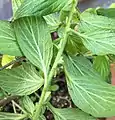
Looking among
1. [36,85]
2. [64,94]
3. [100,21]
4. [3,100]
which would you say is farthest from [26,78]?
[64,94]

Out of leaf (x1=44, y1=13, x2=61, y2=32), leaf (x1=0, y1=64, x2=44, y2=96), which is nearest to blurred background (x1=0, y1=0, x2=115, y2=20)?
leaf (x1=44, y1=13, x2=61, y2=32)

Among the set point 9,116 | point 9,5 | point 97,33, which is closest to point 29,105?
point 9,116

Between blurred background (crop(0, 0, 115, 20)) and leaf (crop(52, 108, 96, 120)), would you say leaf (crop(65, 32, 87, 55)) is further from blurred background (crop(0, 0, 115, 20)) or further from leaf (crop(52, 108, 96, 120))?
blurred background (crop(0, 0, 115, 20))

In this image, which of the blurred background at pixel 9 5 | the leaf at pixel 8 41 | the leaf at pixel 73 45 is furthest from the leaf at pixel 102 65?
the blurred background at pixel 9 5

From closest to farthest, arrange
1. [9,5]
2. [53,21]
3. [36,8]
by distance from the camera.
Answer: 1. [36,8]
2. [53,21]
3. [9,5]

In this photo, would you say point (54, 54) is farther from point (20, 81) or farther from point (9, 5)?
point (9, 5)

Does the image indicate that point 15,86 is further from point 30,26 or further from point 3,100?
point 3,100
